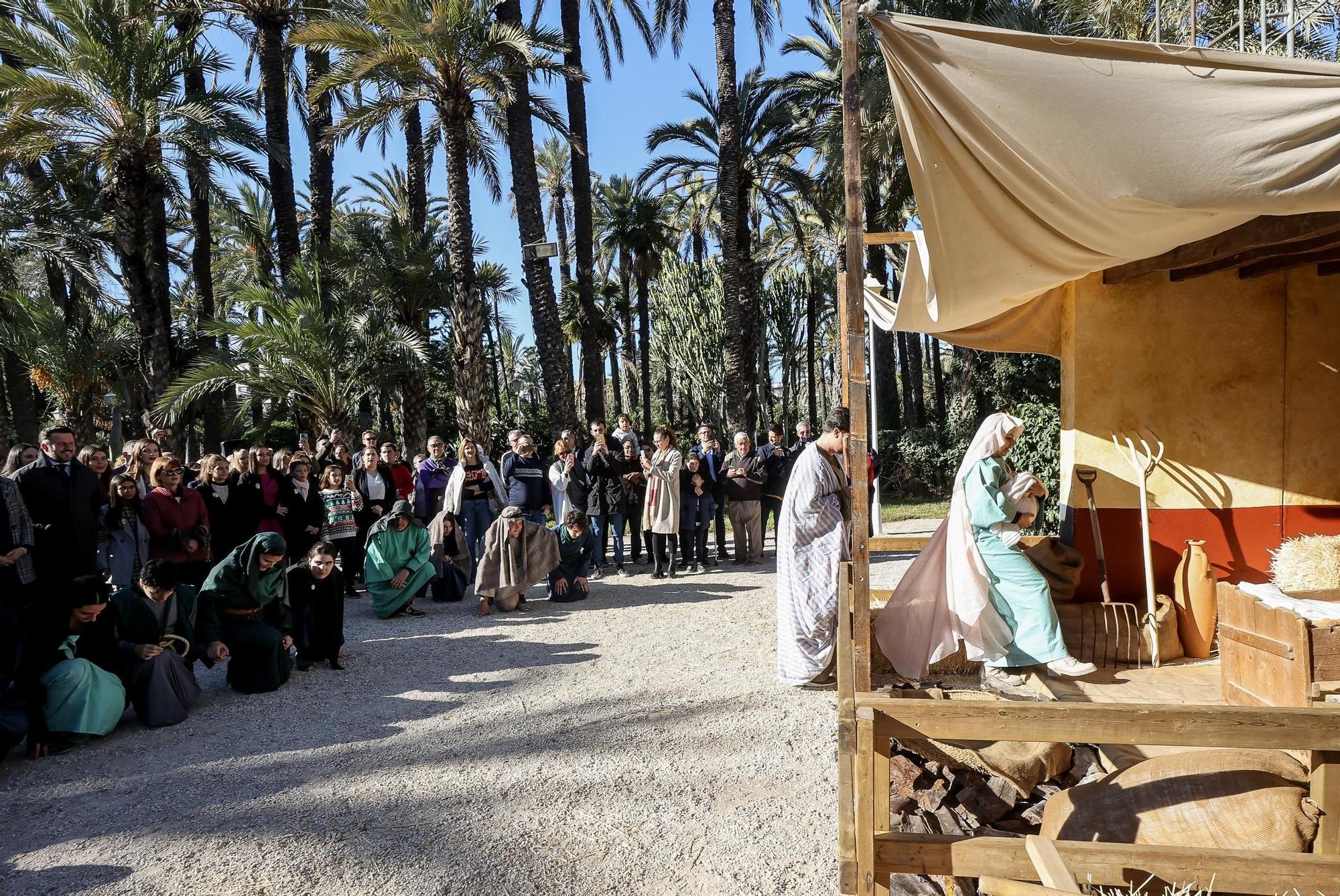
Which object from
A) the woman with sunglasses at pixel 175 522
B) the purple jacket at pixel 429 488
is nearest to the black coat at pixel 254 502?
the woman with sunglasses at pixel 175 522

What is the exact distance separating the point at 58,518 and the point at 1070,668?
295 inches

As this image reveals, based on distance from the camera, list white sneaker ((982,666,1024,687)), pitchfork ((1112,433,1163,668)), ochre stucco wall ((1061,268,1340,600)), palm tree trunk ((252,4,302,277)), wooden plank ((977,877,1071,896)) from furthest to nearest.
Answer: palm tree trunk ((252,4,302,277))
ochre stucco wall ((1061,268,1340,600))
pitchfork ((1112,433,1163,668))
white sneaker ((982,666,1024,687))
wooden plank ((977,877,1071,896))

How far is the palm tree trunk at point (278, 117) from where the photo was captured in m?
15.3

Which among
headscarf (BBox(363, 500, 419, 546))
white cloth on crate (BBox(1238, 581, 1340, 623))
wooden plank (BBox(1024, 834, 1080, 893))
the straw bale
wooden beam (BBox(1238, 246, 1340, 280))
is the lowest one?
wooden plank (BBox(1024, 834, 1080, 893))

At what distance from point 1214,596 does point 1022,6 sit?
51.4 ft

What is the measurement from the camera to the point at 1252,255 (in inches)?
194

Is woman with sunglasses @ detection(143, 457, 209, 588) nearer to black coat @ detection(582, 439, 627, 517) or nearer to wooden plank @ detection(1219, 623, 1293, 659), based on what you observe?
black coat @ detection(582, 439, 627, 517)

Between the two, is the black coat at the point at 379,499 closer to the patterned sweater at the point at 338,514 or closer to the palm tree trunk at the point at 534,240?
the patterned sweater at the point at 338,514

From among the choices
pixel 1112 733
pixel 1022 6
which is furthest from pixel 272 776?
pixel 1022 6

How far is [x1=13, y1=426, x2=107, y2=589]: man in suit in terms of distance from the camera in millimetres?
6297

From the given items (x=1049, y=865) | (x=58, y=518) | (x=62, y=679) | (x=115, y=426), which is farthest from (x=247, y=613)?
(x=115, y=426)

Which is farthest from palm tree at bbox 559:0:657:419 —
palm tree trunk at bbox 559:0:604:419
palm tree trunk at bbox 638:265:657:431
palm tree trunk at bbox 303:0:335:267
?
palm tree trunk at bbox 638:265:657:431

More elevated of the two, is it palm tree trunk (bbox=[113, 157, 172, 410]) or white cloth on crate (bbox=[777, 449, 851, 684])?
palm tree trunk (bbox=[113, 157, 172, 410])

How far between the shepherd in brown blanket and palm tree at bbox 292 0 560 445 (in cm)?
650
